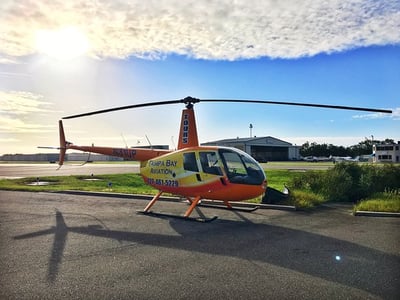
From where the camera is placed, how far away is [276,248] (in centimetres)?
681

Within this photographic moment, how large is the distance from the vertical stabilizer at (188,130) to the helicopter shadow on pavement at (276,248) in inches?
110

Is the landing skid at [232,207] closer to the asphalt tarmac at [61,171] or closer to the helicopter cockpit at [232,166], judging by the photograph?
the helicopter cockpit at [232,166]

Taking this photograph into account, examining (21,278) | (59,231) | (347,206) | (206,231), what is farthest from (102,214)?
(347,206)

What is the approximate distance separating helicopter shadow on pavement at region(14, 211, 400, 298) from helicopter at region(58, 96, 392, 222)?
92cm

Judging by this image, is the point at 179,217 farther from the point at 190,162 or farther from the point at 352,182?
the point at 352,182

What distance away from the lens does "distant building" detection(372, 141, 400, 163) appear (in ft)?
208

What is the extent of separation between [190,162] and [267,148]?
2981 inches

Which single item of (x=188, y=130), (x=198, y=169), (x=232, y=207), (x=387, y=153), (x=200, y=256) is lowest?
(x=232, y=207)

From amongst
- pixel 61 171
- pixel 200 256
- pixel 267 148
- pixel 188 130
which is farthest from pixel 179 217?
pixel 267 148

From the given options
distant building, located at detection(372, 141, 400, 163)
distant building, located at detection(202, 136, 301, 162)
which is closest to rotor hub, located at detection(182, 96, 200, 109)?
distant building, located at detection(202, 136, 301, 162)

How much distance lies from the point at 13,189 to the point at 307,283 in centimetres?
1772

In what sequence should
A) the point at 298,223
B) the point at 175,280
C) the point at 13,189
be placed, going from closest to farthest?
1. the point at 175,280
2. the point at 298,223
3. the point at 13,189

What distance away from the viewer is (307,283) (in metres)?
4.95

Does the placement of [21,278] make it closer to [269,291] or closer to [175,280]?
[175,280]
